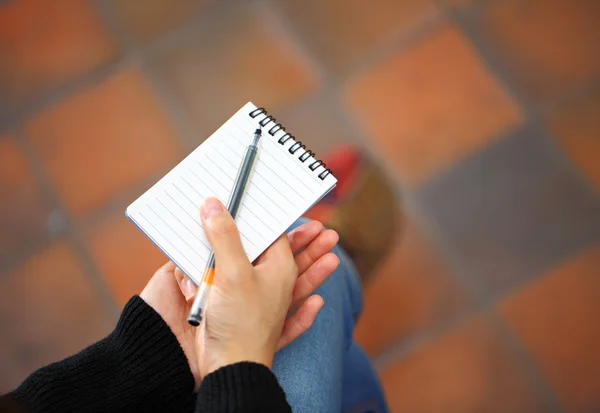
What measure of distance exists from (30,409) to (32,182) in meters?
0.80

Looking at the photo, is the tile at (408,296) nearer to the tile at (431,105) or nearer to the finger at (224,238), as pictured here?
the tile at (431,105)

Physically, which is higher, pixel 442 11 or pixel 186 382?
pixel 442 11

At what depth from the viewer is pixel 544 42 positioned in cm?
133

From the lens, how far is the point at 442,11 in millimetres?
1358

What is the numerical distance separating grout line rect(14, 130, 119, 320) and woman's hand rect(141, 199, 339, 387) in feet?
1.75

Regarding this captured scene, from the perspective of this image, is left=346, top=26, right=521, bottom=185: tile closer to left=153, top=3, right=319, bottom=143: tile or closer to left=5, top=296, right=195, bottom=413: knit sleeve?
left=153, top=3, right=319, bottom=143: tile

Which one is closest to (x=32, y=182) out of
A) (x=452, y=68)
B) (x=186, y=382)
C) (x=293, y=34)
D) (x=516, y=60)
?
(x=293, y=34)

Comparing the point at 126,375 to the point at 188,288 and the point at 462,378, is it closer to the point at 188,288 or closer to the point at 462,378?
the point at 188,288

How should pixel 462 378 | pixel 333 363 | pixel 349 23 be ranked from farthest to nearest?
pixel 349 23 < pixel 462 378 < pixel 333 363

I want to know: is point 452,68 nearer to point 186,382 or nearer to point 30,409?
point 186,382

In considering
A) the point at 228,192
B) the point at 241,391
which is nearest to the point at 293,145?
the point at 228,192

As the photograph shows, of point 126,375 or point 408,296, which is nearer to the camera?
point 126,375

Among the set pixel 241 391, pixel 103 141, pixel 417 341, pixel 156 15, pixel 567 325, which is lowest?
pixel 567 325

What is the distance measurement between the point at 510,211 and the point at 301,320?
2.23ft
